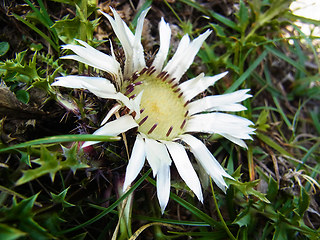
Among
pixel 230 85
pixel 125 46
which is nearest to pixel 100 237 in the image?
pixel 125 46

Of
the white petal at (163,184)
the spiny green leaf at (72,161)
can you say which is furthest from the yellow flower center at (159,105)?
the spiny green leaf at (72,161)

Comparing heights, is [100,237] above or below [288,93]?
below

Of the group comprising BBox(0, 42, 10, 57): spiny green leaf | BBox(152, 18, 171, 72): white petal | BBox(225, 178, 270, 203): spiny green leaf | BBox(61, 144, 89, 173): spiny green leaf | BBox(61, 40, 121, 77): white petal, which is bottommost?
BBox(225, 178, 270, 203): spiny green leaf

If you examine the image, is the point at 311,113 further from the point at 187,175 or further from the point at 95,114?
the point at 95,114

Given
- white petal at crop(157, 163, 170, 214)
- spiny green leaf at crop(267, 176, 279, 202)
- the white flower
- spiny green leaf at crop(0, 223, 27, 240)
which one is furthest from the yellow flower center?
spiny green leaf at crop(0, 223, 27, 240)

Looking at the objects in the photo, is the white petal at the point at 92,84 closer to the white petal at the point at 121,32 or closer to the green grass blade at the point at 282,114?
the white petal at the point at 121,32

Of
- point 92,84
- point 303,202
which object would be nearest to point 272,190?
point 303,202

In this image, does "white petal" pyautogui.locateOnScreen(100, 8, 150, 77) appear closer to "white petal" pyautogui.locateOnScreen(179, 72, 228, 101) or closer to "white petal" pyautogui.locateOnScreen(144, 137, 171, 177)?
"white petal" pyautogui.locateOnScreen(179, 72, 228, 101)
